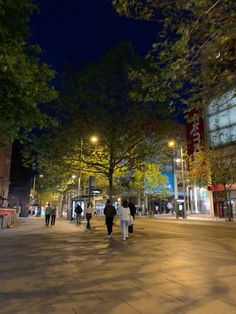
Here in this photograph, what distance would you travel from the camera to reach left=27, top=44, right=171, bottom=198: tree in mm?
21391

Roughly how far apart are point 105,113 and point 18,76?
1379 cm

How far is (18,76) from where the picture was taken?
8047 millimetres

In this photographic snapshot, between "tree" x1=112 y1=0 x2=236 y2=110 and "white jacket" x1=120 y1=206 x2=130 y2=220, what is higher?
"tree" x1=112 y1=0 x2=236 y2=110

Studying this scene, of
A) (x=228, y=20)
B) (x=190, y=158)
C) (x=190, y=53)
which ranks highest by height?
(x=190, y=158)

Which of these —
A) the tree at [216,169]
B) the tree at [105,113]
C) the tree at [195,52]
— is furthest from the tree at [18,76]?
the tree at [216,169]

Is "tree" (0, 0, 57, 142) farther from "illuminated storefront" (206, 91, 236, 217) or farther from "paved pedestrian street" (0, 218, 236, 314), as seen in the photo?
"illuminated storefront" (206, 91, 236, 217)

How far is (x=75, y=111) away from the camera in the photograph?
2159 centimetres

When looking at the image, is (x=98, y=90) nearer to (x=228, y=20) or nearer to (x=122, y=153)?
(x=122, y=153)

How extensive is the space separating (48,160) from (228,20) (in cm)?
1773

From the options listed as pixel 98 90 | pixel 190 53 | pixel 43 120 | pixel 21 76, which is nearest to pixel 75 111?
pixel 98 90

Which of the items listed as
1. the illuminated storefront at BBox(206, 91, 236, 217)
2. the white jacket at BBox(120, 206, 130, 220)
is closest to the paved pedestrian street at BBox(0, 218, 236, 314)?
the white jacket at BBox(120, 206, 130, 220)

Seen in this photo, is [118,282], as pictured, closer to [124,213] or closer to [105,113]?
[124,213]

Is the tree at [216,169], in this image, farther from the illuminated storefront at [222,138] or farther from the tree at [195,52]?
the tree at [195,52]

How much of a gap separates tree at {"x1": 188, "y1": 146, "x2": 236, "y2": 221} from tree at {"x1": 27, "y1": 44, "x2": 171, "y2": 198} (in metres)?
12.4
